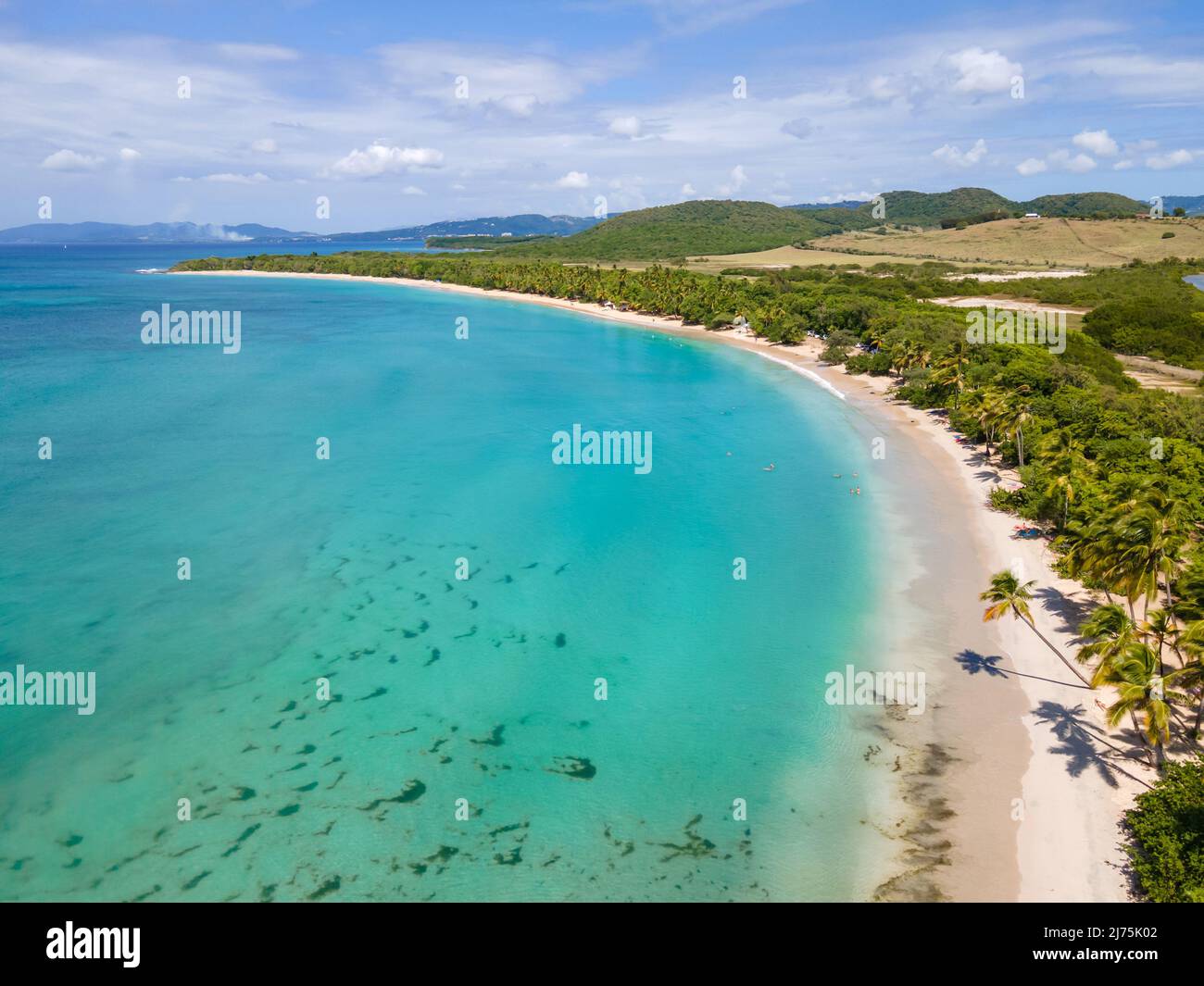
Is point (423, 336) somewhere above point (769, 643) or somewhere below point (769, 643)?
above

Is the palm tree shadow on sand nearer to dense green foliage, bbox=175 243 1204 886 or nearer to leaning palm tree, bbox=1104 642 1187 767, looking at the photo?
dense green foliage, bbox=175 243 1204 886

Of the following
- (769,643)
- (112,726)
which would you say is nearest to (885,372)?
(769,643)

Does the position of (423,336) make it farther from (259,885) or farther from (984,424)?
(259,885)

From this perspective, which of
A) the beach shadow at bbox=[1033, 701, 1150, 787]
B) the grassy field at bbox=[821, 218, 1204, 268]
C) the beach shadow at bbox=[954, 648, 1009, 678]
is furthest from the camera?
the grassy field at bbox=[821, 218, 1204, 268]

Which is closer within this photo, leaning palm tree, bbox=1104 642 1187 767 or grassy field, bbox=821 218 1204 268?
leaning palm tree, bbox=1104 642 1187 767

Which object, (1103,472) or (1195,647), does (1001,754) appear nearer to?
(1195,647)

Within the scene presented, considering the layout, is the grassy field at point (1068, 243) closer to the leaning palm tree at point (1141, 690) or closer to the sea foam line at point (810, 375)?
the sea foam line at point (810, 375)

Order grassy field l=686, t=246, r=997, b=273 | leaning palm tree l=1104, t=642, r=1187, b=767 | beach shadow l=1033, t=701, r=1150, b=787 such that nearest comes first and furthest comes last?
leaning palm tree l=1104, t=642, r=1187, b=767 → beach shadow l=1033, t=701, r=1150, b=787 → grassy field l=686, t=246, r=997, b=273

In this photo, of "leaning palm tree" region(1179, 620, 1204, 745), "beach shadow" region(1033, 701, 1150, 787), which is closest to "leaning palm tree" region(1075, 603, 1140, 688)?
"leaning palm tree" region(1179, 620, 1204, 745)
